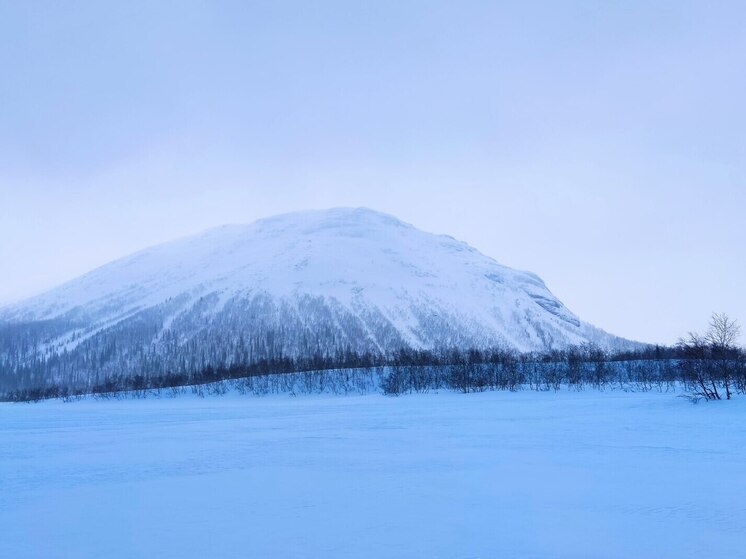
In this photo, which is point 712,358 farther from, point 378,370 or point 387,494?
point 378,370

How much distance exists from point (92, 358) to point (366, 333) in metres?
84.5

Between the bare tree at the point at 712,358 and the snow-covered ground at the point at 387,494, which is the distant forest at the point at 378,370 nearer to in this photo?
the bare tree at the point at 712,358

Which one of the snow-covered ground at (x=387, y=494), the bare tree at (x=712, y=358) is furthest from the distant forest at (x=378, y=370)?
the snow-covered ground at (x=387, y=494)

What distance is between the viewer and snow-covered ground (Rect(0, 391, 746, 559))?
403 inches

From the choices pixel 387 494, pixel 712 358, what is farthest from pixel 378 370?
pixel 387 494

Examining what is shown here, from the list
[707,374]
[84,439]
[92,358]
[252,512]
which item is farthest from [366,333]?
[252,512]

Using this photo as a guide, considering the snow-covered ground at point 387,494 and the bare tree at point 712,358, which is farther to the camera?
the bare tree at point 712,358

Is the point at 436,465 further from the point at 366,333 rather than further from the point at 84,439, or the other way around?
the point at 366,333

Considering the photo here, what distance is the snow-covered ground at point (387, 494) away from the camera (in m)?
10.2

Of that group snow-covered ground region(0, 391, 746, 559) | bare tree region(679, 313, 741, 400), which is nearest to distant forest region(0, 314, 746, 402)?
bare tree region(679, 313, 741, 400)

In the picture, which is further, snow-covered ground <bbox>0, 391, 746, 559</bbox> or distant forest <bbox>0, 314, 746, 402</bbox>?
distant forest <bbox>0, 314, 746, 402</bbox>

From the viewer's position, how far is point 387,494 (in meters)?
14.2

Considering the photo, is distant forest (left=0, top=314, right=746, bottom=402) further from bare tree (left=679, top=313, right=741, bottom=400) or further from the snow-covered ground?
the snow-covered ground

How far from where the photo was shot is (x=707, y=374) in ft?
141
